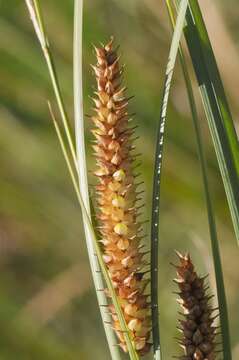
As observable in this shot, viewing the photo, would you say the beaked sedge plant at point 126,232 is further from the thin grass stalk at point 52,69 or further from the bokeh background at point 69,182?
the bokeh background at point 69,182

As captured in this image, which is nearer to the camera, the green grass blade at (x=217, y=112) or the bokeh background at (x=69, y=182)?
the green grass blade at (x=217, y=112)

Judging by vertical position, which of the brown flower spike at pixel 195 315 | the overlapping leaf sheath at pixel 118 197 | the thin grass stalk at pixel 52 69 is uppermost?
the thin grass stalk at pixel 52 69

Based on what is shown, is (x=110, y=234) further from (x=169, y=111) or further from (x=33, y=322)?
(x=33, y=322)

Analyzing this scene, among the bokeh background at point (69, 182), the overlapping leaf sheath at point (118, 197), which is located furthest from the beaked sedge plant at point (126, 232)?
the bokeh background at point (69, 182)

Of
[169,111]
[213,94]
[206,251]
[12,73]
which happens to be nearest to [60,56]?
[12,73]

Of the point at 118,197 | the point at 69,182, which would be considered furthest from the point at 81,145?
the point at 69,182

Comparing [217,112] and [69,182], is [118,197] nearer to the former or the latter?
[217,112]
